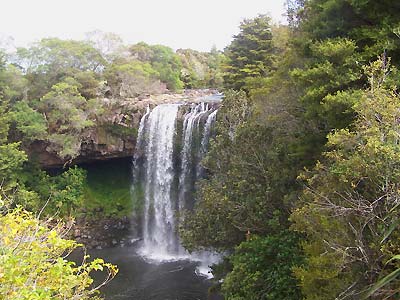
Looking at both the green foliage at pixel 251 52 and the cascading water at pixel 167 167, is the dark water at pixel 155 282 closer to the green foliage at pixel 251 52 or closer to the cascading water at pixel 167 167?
the cascading water at pixel 167 167

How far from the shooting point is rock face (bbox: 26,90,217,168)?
20.4 metres

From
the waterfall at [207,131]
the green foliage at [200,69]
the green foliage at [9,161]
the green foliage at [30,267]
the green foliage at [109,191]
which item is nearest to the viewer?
the green foliage at [30,267]

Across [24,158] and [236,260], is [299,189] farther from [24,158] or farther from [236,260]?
[24,158]

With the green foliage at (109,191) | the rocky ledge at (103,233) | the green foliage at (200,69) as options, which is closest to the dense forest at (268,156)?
the green foliage at (109,191)

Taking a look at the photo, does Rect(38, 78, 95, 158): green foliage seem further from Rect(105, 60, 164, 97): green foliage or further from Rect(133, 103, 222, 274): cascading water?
Rect(133, 103, 222, 274): cascading water

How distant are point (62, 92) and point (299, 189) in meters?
14.5

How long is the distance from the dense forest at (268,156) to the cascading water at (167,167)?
97.5 inches

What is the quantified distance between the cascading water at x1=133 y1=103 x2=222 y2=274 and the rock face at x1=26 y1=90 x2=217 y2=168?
0.59 metres

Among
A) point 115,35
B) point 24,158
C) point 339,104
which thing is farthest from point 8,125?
point 339,104

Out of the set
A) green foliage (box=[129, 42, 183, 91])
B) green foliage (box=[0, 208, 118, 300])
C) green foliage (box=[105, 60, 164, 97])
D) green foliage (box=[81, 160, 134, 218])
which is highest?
green foliage (box=[129, 42, 183, 91])

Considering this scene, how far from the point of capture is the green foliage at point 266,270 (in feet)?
25.7

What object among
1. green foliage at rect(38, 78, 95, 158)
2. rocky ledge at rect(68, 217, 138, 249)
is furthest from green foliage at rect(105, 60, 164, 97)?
rocky ledge at rect(68, 217, 138, 249)

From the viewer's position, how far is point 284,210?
9766 mm

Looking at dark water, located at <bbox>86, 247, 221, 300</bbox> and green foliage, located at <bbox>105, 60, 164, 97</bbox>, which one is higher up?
green foliage, located at <bbox>105, 60, 164, 97</bbox>
